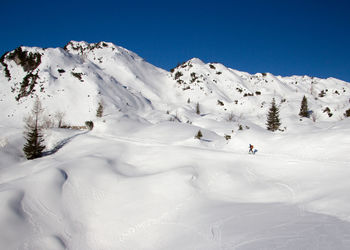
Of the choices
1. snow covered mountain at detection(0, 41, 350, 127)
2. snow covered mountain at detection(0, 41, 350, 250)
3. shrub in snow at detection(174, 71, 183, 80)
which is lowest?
snow covered mountain at detection(0, 41, 350, 250)

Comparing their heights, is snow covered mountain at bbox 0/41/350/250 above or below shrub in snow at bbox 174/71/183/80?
below

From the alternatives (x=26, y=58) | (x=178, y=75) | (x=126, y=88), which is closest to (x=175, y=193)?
(x=126, y=88)

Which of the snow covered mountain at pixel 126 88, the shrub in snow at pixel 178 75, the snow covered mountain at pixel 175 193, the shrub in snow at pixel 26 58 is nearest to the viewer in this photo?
the snow covered mountain at pixel 175 193

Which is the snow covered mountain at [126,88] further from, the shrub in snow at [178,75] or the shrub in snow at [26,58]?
the shrub in snow at [178,75]

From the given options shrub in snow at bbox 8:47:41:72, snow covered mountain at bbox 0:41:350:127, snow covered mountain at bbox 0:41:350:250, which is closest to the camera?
snow covered mountain at bbox 0:41:350:250

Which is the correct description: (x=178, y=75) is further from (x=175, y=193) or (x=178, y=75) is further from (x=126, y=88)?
(x=175, y=193)

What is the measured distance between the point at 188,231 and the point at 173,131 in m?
24.4

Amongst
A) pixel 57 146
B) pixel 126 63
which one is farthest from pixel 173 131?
pixel 126 63

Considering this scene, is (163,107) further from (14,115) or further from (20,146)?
(20,146)

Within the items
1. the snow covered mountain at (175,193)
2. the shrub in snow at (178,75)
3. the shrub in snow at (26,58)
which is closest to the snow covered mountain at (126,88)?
the shrub in snow at (26,58)

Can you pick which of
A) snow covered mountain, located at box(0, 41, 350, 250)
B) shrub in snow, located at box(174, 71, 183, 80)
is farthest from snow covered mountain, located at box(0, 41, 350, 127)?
snow covered mountain, located at box(0, 41, 350, 250)

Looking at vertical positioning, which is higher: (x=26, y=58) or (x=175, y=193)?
(x=26, y=58)

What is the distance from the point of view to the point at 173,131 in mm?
33844

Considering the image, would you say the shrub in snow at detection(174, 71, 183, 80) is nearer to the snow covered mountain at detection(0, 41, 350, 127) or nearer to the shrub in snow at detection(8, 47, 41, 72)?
the snow covered mountain at detection(0, 41, 350, 127)
